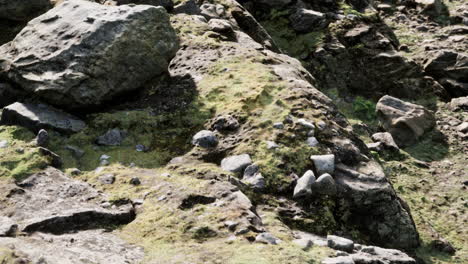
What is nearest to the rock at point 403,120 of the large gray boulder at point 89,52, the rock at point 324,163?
the rock at point 324,163

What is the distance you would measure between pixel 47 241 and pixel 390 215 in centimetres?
455

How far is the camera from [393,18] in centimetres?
1803

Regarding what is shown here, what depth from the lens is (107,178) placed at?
22.7 ft

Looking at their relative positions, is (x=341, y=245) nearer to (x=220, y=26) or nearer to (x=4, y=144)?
(x=4, y=144)

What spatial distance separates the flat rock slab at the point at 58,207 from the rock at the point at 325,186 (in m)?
2.50

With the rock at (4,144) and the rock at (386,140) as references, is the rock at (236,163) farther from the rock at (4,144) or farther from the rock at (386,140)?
the rock at (386,140)

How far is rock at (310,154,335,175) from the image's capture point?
6.98 m

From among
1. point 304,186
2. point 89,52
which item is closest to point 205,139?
point 304,186

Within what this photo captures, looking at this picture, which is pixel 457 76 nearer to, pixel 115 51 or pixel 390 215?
pixel 390 215

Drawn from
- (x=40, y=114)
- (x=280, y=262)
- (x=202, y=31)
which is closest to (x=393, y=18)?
(x=202, y=31)

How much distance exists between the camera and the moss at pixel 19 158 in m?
6.72

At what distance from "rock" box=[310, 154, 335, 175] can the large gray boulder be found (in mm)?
3651

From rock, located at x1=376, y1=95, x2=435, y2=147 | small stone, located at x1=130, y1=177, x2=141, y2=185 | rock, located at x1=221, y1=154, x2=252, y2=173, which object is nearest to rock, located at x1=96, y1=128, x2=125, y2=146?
small stone, located at x1=130, y1=177, x2=141, y2=185

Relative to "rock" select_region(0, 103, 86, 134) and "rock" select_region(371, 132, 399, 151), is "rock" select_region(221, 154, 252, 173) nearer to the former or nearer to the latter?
"rock" select_region(0, 103, 86, 134)
